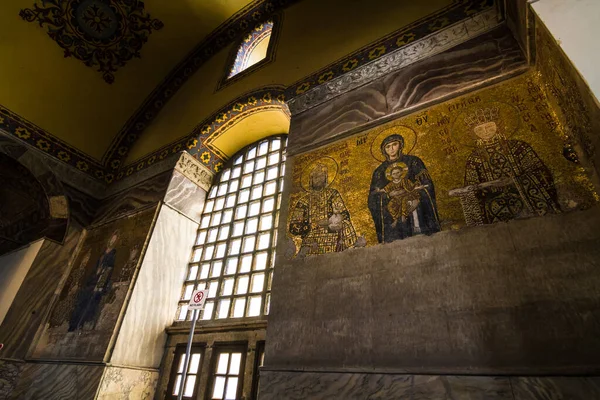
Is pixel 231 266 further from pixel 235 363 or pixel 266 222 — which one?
pixel 235 363

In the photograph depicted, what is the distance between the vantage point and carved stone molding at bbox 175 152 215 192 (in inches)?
247

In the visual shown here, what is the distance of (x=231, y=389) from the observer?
3969mm

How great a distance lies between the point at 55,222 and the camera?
6.45 m

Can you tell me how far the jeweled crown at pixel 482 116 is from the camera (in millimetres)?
2990

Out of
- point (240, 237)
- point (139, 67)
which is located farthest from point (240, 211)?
point (139, 67)

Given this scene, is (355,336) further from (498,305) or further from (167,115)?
(167,115)

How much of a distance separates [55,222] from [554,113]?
803cm

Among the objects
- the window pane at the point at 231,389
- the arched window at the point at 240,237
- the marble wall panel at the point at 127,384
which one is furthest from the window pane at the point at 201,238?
the window pane at the point at 231,389

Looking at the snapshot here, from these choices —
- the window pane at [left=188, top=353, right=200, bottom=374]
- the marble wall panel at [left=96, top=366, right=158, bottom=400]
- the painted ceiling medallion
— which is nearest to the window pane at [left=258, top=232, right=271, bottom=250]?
the window pane at [left=188, top=353, right=200, bottom=374]

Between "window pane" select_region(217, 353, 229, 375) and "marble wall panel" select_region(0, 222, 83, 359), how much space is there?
3436mm

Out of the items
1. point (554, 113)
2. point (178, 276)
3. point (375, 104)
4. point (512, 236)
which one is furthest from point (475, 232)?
point (178, 276)

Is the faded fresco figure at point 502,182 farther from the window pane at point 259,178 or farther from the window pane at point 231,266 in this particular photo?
the window pane at point 259,178

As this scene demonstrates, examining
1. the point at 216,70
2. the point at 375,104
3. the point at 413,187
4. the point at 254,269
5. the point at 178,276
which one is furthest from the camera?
the point at 216,70

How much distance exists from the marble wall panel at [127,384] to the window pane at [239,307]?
1517mm
